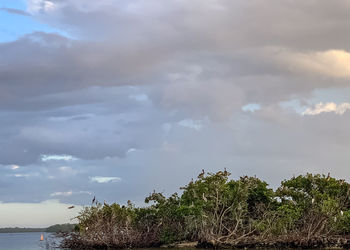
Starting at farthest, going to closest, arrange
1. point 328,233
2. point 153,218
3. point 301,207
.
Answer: point 153,218 < point 301,207 < point 328,233

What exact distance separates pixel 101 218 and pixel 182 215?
289 inches

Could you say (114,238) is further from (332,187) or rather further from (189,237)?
(332,187)

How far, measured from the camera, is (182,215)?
47031mm

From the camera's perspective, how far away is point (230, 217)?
4669 centimetres

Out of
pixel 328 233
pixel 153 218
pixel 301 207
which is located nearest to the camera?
pixel 328 233

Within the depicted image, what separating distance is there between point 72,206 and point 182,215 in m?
10.1

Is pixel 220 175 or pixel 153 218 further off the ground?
pixel 220 175

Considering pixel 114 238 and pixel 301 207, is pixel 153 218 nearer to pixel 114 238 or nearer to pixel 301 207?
pixel 114 238

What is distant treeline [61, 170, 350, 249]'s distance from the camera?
140 feet

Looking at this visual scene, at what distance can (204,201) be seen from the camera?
46.0 meters

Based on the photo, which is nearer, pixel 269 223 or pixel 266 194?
pixel 269 223

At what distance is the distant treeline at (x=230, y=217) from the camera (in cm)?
4262

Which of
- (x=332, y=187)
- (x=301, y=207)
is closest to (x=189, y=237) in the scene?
(x=301, y=207)

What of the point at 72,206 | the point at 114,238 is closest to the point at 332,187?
the point at 114,238
